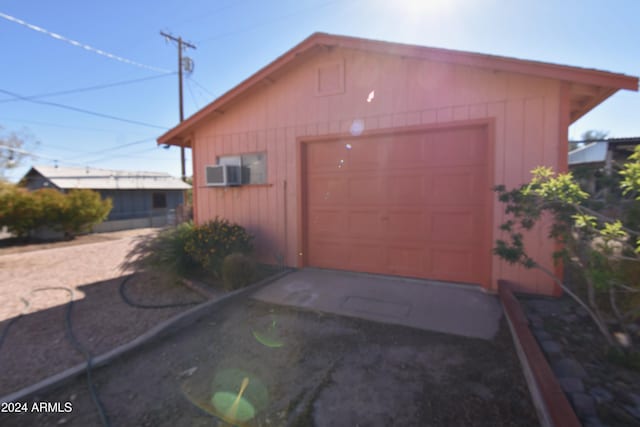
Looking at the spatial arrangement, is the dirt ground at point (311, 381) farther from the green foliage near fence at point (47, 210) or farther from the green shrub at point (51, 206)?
the green shrub at point (51, 206)

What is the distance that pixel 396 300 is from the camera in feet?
13.7

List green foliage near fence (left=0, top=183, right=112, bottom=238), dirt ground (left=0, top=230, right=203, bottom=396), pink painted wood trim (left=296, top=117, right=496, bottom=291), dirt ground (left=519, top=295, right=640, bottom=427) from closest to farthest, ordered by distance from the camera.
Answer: dirt ground (left=519, top=295, right=640, bottom=427) → dirt ground (left=0, top=230, right=203, bottom=396) → pink painted wood trim (left=296, top=117, right=496, bottom=291) → green foliage near fence (left=0, top=183, right=112, bottom=238)

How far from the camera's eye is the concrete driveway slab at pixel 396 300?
3.49m

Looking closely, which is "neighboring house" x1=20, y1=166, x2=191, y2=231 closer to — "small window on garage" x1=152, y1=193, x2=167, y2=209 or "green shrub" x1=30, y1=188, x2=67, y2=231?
"small window on garage" x1=152, y1=193, x2=167, y2=209

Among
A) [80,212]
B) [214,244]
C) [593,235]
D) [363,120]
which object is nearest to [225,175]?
[214,244]

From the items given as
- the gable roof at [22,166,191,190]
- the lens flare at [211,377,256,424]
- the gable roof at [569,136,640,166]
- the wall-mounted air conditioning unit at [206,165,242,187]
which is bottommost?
the lens flare at [211,377,256,424]

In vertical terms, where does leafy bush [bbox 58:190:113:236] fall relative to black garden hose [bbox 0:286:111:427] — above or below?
above

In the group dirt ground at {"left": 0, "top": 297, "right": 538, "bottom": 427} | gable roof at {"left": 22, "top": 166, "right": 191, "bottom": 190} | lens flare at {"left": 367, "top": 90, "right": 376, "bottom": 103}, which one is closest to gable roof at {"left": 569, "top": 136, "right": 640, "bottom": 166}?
lens flare at {"left": 367, "top": 90, "right": 376, "bottom": 103}

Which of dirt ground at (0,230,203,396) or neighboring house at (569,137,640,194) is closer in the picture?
neighboring house at (569,137,640,194)

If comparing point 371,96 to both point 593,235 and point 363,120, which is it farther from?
point 593,235

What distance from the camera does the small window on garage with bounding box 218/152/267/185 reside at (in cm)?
639

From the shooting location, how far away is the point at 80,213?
545 inches

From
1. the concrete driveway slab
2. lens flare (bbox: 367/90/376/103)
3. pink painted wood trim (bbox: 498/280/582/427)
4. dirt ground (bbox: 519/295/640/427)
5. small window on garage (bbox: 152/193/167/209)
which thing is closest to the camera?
pink painted wood trim (bbox: 498/280/582/427)

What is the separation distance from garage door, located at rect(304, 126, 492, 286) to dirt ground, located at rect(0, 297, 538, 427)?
166cm
